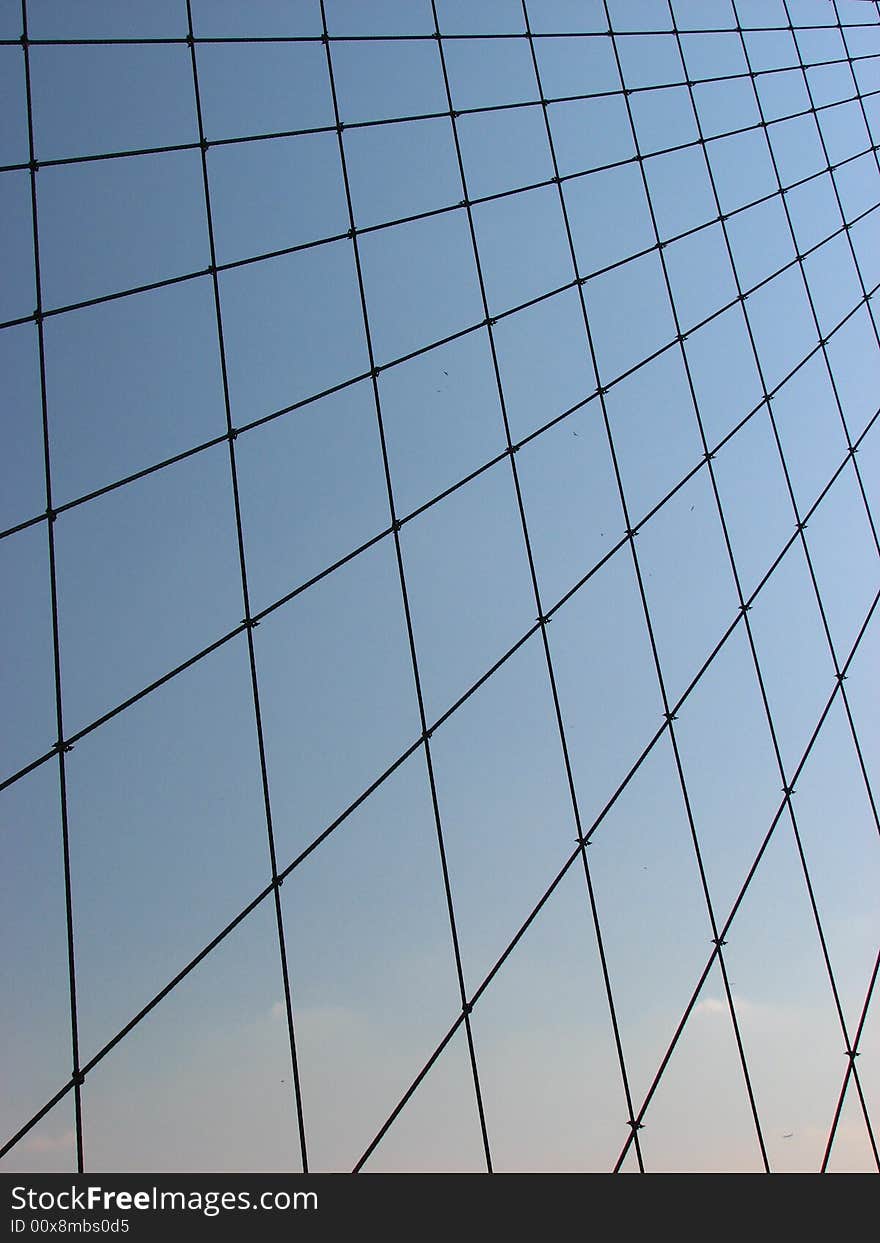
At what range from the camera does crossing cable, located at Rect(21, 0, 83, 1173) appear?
9.45 m

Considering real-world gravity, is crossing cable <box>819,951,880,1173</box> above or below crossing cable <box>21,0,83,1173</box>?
below

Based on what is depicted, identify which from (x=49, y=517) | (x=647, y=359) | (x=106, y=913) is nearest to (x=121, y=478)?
(x=49, y=517)

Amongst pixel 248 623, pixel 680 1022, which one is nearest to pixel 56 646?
pixel 248 623

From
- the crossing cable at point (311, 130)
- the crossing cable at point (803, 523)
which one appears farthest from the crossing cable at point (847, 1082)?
the crossing cable at point (311, 130)

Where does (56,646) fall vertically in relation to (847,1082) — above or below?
above

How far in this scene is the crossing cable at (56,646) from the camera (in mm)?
9445

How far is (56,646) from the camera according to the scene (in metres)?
10.8

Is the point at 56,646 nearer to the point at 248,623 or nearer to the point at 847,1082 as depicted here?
the point at 248,623

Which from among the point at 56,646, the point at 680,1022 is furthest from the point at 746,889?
the point at 56,646

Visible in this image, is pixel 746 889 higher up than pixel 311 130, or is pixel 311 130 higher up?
pixel 311 130

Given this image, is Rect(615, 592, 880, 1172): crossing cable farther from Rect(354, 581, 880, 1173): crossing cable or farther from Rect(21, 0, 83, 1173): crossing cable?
Rect(21, 0, 83, 1173): crossing cable

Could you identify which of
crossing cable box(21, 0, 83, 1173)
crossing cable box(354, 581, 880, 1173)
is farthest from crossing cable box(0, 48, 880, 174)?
crossing cable box(354, 581, 880, 1173)

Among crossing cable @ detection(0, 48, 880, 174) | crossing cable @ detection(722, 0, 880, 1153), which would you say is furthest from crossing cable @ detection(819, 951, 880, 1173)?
crossing cable @ detection(0, 48, 880, 174)

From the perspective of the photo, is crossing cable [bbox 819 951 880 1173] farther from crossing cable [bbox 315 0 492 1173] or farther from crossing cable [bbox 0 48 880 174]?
crossing cable [bbox 0 48 880 174]
